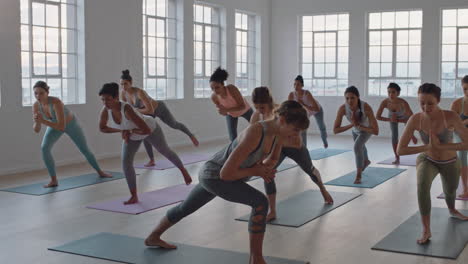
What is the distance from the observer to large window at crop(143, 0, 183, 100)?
9523 millimetres

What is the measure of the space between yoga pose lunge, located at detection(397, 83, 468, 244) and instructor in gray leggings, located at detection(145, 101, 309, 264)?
1.16 metres

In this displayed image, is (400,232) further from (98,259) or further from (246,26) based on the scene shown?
(246,26)

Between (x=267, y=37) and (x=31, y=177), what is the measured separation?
23.1 feet

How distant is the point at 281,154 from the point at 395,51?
25.0ft

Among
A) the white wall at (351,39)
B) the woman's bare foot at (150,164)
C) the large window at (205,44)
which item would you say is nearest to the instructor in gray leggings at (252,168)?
the woman's bare foot at (150,164)

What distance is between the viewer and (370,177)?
6805mm

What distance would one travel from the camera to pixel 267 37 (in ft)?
41.7

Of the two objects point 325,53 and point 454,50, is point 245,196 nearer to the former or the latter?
point 454,50

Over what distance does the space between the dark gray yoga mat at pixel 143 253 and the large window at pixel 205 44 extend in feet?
22.4

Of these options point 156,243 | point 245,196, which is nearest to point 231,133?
point 156,243

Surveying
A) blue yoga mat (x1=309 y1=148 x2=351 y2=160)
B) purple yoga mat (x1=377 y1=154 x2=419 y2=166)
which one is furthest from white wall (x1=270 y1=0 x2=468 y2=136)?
purple yoga mat (x1=377 y1=154 x2=419 y2=166)

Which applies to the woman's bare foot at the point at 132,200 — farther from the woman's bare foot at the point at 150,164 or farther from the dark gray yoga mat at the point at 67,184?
the woman's bare foot at the point at 150,164

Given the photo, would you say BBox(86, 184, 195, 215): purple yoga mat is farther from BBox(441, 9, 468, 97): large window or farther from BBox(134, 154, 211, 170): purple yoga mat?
BBox(441, 9, 468, 97): large window

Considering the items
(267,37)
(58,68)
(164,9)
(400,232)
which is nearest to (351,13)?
(267,37)
